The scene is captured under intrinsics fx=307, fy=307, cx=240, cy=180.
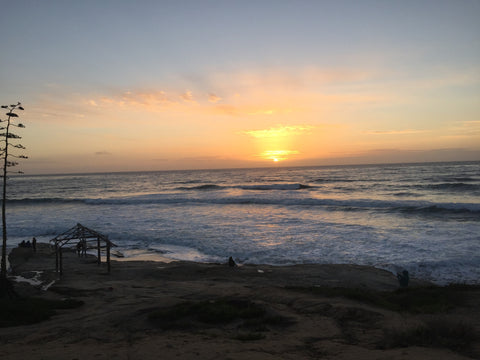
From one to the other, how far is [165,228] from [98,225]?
7855mm

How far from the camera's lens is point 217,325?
8750 mm

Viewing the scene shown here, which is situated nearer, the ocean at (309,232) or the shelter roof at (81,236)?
the shelter roof at (81,236)

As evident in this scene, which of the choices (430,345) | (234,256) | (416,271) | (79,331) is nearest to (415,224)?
(416,271)

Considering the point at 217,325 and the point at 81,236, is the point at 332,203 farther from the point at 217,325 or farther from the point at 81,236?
the point at 217,325

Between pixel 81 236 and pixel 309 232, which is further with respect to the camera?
pixel 309 232

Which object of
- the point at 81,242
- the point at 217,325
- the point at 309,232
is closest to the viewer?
the point at 217,325

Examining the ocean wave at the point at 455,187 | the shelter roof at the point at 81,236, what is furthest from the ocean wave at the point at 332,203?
the shelter roof at the point at 81,236

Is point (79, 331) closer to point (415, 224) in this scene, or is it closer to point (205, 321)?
point (205, 321)

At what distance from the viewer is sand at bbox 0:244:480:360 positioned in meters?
6.84

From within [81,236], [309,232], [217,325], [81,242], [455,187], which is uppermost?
[455,187]

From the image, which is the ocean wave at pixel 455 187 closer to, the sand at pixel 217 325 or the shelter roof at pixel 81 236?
the sand at pixel 217 325

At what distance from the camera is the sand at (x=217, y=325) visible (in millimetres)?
6840

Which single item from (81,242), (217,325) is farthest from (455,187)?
(217,325)

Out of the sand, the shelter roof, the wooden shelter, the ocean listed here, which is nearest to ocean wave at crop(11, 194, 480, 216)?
the ocean
